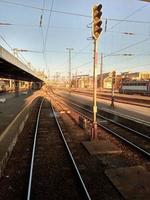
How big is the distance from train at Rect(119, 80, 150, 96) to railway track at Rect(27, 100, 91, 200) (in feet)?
155

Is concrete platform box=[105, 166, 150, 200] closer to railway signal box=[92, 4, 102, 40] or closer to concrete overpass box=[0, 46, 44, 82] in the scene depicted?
railway signal box=[92, 4, 102, 40]

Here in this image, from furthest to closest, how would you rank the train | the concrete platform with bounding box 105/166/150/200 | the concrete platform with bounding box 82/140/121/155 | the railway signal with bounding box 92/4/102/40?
the train → the railway signal with bounding box 92/4/102/40 → the concrete platform with bounding box 82/140/121/155 → the concrete platform with bounding box 105/166/150/200

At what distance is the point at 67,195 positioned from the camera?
755 centimetres

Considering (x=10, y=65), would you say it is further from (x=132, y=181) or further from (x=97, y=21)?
(x=132, y=181)

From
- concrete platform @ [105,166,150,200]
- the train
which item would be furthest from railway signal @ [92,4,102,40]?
the train

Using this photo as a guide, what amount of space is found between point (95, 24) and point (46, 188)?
313 inches

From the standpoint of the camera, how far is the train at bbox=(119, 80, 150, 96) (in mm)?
58825

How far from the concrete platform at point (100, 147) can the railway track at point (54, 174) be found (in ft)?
3.22

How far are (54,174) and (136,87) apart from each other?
5656 centimetres

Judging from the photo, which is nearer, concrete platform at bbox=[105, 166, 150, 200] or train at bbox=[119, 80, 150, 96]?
concrete platform at bbox=[105, 166, 150, 200]

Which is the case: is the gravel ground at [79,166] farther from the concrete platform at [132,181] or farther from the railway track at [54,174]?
the concrete platform at [132,181]

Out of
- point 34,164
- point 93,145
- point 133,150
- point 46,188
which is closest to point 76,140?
point 93,145

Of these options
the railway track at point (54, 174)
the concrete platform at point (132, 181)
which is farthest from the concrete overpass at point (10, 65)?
the concrete platform at point (132, 181)

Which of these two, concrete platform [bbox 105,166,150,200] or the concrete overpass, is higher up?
the concrete overpass
